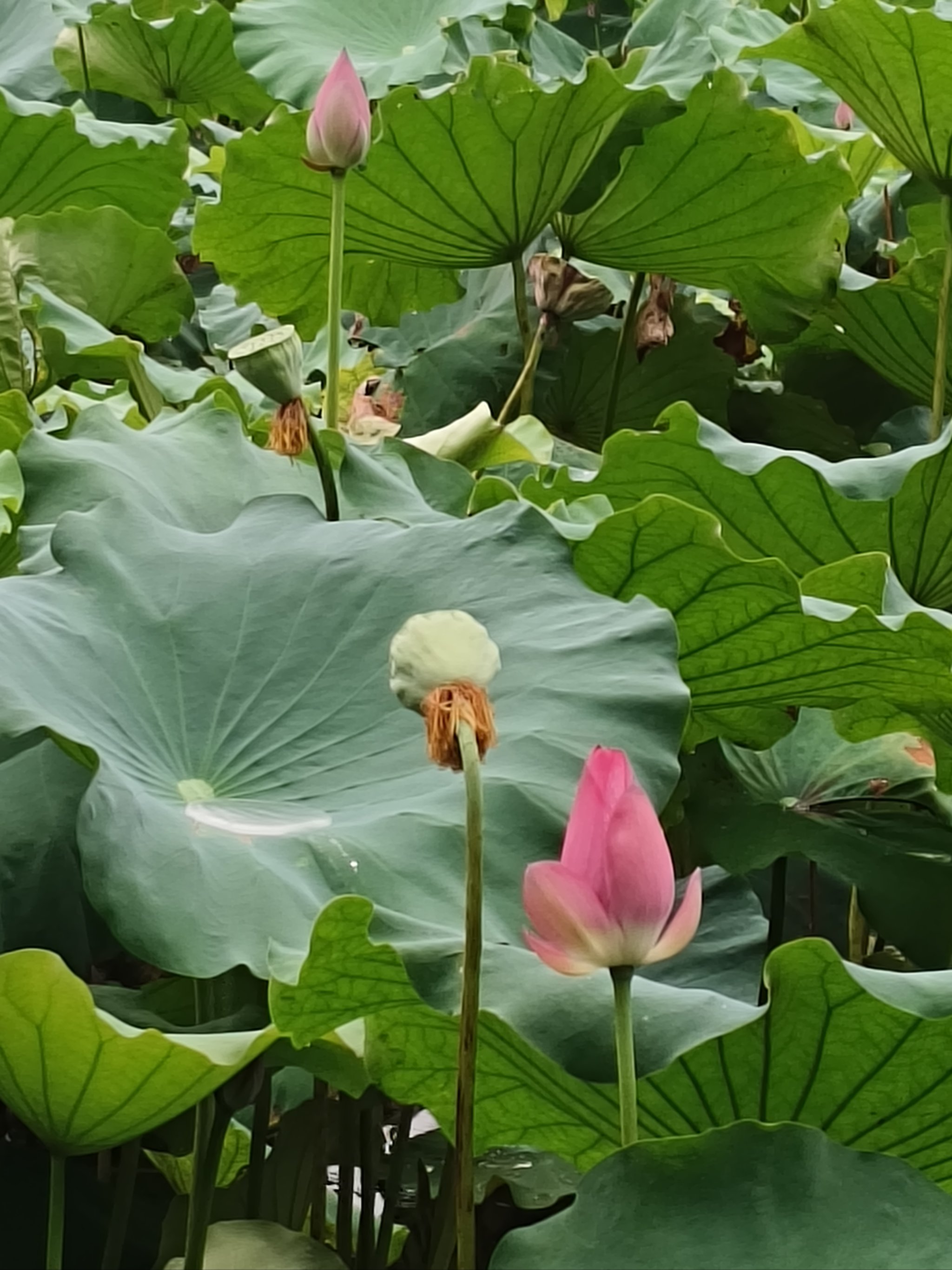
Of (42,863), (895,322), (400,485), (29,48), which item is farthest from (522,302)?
(29,48)

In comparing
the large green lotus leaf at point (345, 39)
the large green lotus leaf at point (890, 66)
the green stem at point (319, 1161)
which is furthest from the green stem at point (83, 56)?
the green stem at point (319, 1161)

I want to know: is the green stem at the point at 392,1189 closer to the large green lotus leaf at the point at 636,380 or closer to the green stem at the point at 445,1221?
the green stem at the point at 445,1221

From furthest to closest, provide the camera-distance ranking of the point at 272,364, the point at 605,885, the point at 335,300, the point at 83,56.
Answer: the point at 83,56, the point at 335,300, the point at 272,364, the point at 605,885

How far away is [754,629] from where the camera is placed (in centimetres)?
70

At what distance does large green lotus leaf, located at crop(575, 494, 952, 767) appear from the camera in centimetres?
67

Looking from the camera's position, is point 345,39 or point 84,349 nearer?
point 84,349

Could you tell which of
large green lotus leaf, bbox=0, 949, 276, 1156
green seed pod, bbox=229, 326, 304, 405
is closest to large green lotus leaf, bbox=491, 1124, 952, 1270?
large green lotus leaf, bbox=0, 949, 276, 1156

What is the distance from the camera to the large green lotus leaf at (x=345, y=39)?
1695 mm

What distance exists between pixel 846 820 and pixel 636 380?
0.77 metres

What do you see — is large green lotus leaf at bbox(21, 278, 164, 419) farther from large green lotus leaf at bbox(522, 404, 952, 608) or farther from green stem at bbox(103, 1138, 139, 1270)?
green stem at bbox(103, 1138, 139, 1270)

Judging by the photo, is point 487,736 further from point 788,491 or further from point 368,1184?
point 788,491

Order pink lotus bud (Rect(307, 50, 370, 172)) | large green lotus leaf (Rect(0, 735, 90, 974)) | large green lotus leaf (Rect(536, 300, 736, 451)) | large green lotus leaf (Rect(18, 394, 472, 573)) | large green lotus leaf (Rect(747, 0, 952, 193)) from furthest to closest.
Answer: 1. large green lotus leaf (Rect(536, 300, 736, 451))
2. large green lotus leaf (Rect(747, 0, 952, 193))
3. pink lotus bud (Rect(307, 50, 370, 172))
4. large green lotus leaf (Rect(18, 394, 472, 573))
5. large green lotus leaf (Rect(0, 735, 90, 974))

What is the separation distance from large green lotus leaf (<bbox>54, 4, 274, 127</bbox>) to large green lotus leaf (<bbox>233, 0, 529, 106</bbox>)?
14 centimetres

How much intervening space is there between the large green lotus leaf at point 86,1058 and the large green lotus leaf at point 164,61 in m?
1.68
